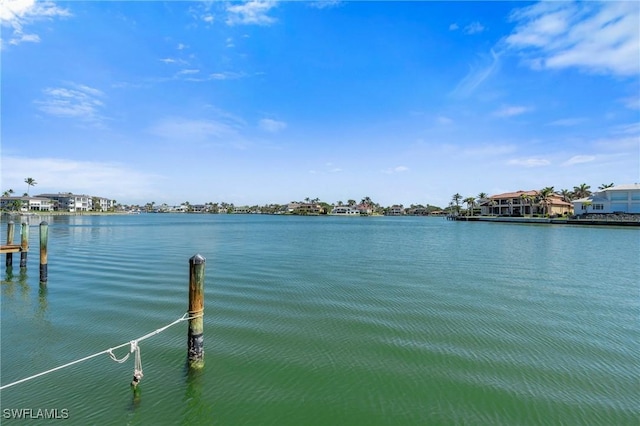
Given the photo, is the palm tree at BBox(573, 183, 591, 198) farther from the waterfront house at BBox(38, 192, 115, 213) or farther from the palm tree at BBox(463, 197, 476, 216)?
the waterfront house at BBox(38, 192, 115, 213)

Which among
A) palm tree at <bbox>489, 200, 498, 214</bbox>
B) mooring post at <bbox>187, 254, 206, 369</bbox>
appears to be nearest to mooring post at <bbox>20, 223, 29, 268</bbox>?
mooring post at <bbox>187, 254, 206, 369</bbox>

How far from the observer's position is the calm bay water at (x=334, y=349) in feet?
23.1

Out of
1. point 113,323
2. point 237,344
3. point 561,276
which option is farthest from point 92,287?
→ point 561,276

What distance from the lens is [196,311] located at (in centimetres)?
834

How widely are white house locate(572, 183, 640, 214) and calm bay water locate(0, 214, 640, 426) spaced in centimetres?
9626

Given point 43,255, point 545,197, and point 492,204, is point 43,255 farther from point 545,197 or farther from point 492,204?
point 492,204

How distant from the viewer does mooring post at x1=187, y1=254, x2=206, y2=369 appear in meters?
8.34

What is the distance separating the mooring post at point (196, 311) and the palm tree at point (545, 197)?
131 m

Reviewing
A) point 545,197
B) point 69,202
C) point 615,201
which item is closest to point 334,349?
point 615,201

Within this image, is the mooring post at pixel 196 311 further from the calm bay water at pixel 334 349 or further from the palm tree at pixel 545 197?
the palm tree at pixel 545 197

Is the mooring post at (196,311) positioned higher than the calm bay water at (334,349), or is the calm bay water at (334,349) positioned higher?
the mooring post at (196,311)

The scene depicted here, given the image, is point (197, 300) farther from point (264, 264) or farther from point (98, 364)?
point (264, 264)

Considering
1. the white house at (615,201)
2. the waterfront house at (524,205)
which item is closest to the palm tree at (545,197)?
the waterfront house at (524,205)

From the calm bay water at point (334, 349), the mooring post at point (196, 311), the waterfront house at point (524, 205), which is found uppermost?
the waterfront house at point (524, 205)
